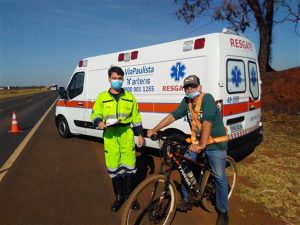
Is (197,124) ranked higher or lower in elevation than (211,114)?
lower

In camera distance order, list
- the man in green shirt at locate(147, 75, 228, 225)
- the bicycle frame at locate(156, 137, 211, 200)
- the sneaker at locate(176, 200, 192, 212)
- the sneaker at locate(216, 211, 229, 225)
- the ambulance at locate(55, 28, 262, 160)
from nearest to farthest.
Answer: the man in green shirt at locate(147, 75, 228, 225)
the bicycle frame at locate(156, 137, 211, 200)
the sneaker at locate(216, 211, 229, 225)
the sneaker at locate(176, 200, 192, 212)
the ambulance at locate(55, 28, 262, 160)

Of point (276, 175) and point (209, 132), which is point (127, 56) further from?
point (209, 132)

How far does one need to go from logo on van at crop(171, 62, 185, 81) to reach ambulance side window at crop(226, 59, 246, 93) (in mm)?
881

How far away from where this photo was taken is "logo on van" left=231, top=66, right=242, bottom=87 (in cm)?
586

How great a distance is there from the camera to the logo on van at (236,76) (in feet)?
19.2

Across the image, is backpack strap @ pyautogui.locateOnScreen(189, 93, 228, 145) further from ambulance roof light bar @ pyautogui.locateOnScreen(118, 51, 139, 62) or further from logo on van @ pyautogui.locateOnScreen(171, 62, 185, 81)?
ambulance roof light bar @ pyautogui.locateOnScreen(118, 51, 139, 62)

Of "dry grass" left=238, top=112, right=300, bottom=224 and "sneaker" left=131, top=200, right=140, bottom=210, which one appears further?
"dry grass" left=238, top=112, right=300, bottom=224

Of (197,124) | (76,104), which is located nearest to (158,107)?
(197,124)

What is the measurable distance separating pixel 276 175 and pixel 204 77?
2.19 meters

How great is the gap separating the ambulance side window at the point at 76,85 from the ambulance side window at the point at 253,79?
4.65m

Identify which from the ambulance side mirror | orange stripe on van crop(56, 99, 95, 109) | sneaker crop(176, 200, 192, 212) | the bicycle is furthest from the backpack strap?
the ambulance side mirror

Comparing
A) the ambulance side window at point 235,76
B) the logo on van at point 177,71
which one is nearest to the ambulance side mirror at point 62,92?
the logo on van at point 177,71

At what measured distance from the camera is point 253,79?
658 cm

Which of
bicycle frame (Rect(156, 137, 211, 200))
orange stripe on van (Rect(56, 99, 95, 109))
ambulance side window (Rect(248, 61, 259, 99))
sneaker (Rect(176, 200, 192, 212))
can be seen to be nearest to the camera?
bicycle frame (Rect(156, 137, 211, 200))
